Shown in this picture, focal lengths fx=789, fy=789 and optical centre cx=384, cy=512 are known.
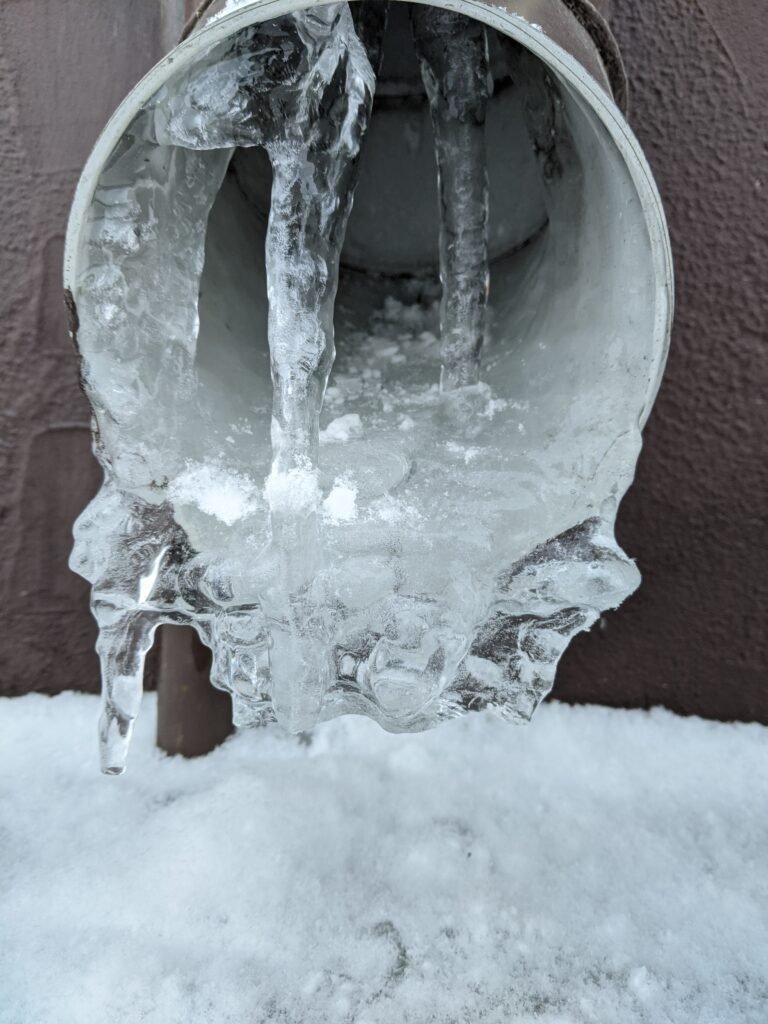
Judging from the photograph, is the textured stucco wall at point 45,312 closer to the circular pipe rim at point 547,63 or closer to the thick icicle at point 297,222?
the thick icicle at point 297,222

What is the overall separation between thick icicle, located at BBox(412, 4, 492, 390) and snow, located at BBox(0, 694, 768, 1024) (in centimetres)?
61

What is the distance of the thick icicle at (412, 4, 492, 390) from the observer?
3.24 feet

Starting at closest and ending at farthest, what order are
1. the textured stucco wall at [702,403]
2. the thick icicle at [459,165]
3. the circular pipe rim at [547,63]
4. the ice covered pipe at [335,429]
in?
the circular pipe rim at [547,63] → the ice covered pipe at [335,429] → the thick icicle at [459,165] → the textured stucco wall at [702,403]

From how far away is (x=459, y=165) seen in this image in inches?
39.4

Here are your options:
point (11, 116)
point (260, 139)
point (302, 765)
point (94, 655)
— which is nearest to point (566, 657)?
point (302, 765)

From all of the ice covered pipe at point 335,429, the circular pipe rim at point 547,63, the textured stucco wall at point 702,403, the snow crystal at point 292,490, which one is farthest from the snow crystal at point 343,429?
the textured stucco wall at point 702,403

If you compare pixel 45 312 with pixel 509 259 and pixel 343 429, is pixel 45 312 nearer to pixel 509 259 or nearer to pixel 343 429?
pixel 343 429

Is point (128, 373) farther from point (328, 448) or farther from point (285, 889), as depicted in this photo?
point (285, 889)

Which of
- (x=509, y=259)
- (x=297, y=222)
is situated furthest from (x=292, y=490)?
(x=509, y=259)

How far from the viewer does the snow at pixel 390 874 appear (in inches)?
34.4

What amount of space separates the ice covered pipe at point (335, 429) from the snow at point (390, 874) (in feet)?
0.70

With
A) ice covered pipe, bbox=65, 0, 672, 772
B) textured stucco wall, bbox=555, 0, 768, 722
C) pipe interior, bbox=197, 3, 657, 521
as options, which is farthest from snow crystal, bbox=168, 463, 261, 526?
textured stucco wall, bbox=555, 0, 768, 722

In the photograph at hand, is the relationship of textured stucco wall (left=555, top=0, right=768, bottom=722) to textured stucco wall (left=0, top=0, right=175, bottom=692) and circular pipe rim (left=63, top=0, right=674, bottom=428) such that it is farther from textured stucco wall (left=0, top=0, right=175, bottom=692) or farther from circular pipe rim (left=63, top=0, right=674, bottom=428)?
textured stucco wall (left=0, top=0, right=175, bottom=692)

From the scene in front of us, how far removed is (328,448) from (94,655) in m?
0.60
